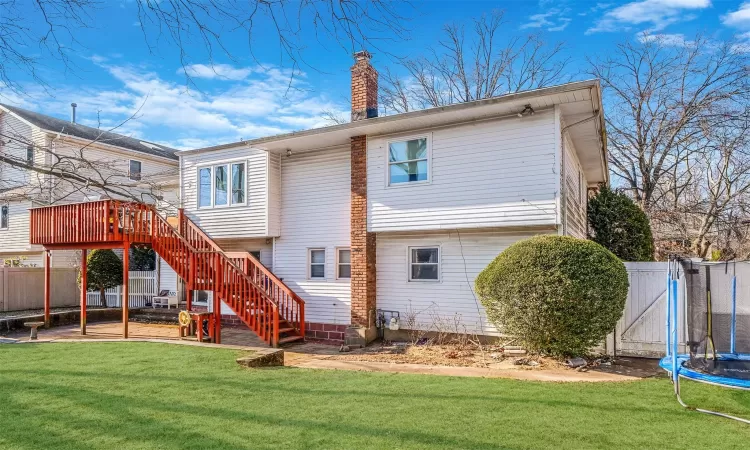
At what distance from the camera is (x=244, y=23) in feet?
11.7

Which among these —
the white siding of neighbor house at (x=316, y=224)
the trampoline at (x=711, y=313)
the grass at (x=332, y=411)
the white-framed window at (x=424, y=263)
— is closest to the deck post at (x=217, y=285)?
the white siding of neighbor house at (x=316, y=224)

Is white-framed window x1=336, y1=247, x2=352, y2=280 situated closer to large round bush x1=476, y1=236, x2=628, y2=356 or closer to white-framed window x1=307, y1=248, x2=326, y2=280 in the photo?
white-framed window x1=307, y1=248, x2=326, y2=280

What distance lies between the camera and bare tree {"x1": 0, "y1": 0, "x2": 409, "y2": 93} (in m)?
3.57

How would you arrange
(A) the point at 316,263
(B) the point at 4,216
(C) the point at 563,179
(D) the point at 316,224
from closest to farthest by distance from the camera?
1. (C) the point at 563,179
2. (D) the point at 316,224
3. (A) the point at 316,263
4. (B) the point at 4,216

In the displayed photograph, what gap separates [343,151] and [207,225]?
478 cm

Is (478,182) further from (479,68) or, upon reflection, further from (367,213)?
(479,68)

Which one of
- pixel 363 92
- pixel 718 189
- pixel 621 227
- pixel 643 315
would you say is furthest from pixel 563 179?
pixel 718 189

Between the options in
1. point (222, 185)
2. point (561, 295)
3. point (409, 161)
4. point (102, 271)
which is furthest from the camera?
point (102, 271)

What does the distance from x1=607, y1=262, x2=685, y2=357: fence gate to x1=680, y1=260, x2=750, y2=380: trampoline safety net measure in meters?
2.28

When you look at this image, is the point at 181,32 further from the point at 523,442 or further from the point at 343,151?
the point at 343,151

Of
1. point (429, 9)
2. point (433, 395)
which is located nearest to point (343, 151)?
point (433, 395)

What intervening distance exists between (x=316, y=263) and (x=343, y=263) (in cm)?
88

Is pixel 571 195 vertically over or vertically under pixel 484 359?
over

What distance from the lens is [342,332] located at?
40.3 feet
